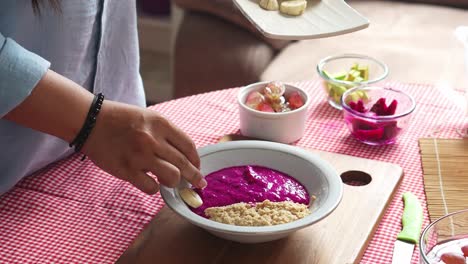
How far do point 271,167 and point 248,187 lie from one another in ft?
0.32

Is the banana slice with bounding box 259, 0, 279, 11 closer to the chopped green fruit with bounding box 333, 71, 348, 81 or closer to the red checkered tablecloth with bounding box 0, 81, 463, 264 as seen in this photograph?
the red checkered tablecloth with bounding box 0, 81, 463, 264

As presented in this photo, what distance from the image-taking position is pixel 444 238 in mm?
1111

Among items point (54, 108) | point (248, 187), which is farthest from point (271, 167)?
point (54, 108)

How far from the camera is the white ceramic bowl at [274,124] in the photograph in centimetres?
154

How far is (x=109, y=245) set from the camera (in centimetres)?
127

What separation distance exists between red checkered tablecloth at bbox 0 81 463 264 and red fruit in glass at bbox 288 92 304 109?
6 cm

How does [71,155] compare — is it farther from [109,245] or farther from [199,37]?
[199,37]

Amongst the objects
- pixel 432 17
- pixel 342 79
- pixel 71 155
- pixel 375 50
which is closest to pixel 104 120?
pixel 71 155

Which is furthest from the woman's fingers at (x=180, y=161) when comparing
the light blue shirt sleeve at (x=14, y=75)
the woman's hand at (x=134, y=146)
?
the light blue shirt sleeve at (x=14, y=75)

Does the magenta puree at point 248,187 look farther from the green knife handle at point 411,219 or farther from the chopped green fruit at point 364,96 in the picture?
the chopped green fruit at point 364,96

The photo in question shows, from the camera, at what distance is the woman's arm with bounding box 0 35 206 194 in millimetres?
1125

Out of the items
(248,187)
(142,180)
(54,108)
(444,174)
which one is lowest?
(444,174)

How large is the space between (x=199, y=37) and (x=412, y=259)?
174 centimetres

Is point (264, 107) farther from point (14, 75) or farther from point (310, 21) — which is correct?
point (14, 75)
